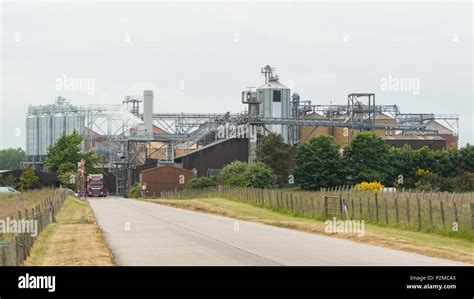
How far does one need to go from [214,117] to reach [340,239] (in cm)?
11210

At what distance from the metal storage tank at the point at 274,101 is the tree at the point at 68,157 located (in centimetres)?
2822

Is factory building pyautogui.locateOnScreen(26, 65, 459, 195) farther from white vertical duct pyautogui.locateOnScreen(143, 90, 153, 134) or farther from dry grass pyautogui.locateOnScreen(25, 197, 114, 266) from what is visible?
dry grass pyautogui.locateOnScreen(25, 197, 114, 266)

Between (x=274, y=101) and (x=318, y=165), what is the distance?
57.8 ft

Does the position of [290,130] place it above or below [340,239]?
above

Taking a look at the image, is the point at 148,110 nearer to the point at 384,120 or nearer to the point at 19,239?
the point at 384,120

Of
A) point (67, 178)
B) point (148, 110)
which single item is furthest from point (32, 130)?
point (67, 178)

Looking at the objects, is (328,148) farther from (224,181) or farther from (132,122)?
(132,122)

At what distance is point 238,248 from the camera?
28.9m

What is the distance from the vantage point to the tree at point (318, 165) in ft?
380

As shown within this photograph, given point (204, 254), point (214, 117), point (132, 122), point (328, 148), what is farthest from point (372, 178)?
point (204, 254)

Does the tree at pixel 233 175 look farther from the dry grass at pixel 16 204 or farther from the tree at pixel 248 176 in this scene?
the dry grass at pixel 16 204

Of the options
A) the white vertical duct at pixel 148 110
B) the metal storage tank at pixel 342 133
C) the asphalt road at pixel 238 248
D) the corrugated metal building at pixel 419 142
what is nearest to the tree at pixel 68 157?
the white vertical duct at pixel 148 110

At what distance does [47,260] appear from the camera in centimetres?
2559
